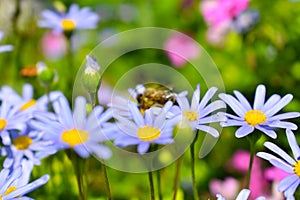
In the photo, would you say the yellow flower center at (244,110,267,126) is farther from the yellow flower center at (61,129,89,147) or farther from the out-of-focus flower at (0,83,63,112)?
the out-of-focus flower at (0,83,63,112)

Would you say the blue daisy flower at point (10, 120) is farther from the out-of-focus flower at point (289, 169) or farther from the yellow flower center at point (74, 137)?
the out-of-focus flower at point (289, 169)

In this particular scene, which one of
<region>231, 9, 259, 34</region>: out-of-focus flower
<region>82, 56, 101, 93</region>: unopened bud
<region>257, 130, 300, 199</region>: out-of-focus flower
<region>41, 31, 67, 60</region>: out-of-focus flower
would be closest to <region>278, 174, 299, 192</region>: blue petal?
<region>257, 130, 300, 199</region>: out-of-focus flower

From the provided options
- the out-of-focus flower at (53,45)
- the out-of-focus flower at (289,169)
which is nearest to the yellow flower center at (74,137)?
the out-of-focus flower at (289,169)

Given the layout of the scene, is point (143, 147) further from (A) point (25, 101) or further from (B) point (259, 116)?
(A) point (25, 101)

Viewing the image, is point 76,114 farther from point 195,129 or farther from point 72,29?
point 72,29

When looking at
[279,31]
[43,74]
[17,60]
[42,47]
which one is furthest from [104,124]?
[42,47]

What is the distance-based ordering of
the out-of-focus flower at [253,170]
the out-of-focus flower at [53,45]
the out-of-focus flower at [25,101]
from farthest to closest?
the out-of-focus flower at [53,45]
the out-of-focus flower at [253,170]
the out-of-focus flower at [25,101]

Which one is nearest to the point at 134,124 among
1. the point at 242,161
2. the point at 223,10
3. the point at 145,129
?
the point at 145,129
